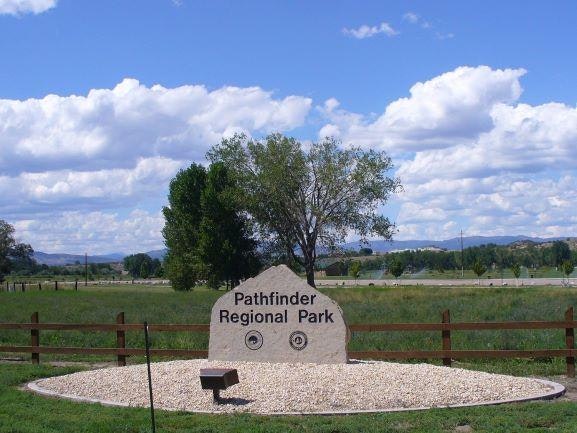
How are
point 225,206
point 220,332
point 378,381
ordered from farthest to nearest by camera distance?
point 225,206, point 220,332, point 378,381

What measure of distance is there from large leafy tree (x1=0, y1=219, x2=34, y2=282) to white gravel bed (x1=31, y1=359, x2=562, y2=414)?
111 metres

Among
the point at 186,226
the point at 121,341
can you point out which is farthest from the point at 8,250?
the point at 121,341

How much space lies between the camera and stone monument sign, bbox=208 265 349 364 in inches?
551

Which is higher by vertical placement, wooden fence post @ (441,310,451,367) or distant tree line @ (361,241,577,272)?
distant tree line @ (361,241,577,272)

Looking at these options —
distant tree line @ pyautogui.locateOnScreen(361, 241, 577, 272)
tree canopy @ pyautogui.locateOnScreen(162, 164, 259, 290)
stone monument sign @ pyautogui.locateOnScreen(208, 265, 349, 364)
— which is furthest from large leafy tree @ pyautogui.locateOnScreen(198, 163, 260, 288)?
distant tree line @ pyautogui.locateOnScreen(361, 241, 577, 272)

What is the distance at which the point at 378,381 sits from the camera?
11945 millimetres

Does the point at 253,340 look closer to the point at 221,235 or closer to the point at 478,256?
the point at 221,235

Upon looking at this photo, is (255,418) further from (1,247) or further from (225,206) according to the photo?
(1,247)

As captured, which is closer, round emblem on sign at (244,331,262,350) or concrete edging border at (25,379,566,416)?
concrete edging border at (25,379,566,416)

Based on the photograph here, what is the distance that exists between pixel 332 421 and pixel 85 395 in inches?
171

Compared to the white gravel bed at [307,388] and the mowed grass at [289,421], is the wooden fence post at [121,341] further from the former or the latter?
the mowed grass at [289,421]

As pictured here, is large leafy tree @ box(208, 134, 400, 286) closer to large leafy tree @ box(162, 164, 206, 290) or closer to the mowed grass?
large leafy tree @ box(162, 164, 206, 290)

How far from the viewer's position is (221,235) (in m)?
63.4

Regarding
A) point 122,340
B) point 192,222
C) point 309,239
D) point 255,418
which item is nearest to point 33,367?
point 122,340
